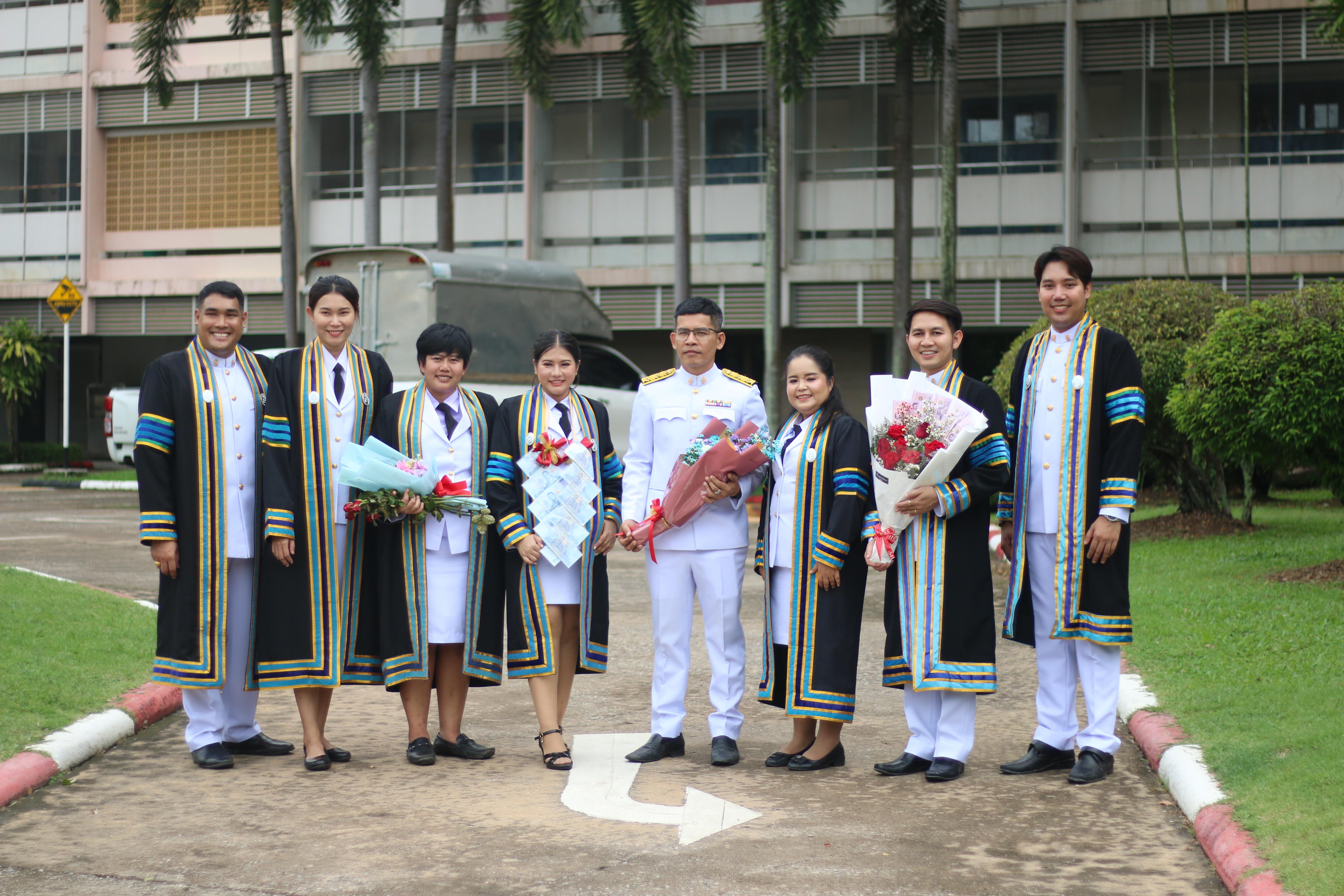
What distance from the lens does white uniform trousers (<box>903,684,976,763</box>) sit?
5.94 meters

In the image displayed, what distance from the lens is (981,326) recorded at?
26.9m

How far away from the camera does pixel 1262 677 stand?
727 centimetres

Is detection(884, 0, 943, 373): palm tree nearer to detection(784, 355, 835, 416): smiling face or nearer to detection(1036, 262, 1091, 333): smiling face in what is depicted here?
detection(1036, 262, 1091, 333): smiling face

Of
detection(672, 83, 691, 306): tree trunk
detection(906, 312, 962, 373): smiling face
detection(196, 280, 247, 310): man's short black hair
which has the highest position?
detection(672, 83, 691, 306): tree trunk

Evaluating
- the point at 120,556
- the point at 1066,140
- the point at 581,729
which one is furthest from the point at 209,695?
the point at 1066,140

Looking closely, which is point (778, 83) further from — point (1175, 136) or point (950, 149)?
point (1175, 136)

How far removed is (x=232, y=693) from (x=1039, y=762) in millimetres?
3640

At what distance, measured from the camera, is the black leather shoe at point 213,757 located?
242 inches

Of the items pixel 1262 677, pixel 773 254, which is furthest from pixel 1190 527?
pixel 773 254

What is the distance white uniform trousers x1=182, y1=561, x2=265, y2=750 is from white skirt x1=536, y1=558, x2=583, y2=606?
1335mm

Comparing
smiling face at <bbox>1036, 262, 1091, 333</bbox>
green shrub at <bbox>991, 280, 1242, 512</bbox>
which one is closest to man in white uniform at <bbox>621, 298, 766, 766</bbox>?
smiling face at <bbox>1036, 262, 1091, 333</bbox>

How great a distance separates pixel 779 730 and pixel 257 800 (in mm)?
2600

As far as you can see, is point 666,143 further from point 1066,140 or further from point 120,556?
point 120,556

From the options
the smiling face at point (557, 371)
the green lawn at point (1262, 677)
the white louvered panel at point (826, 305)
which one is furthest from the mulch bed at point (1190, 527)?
the white louvered panel at point (826, 305)
